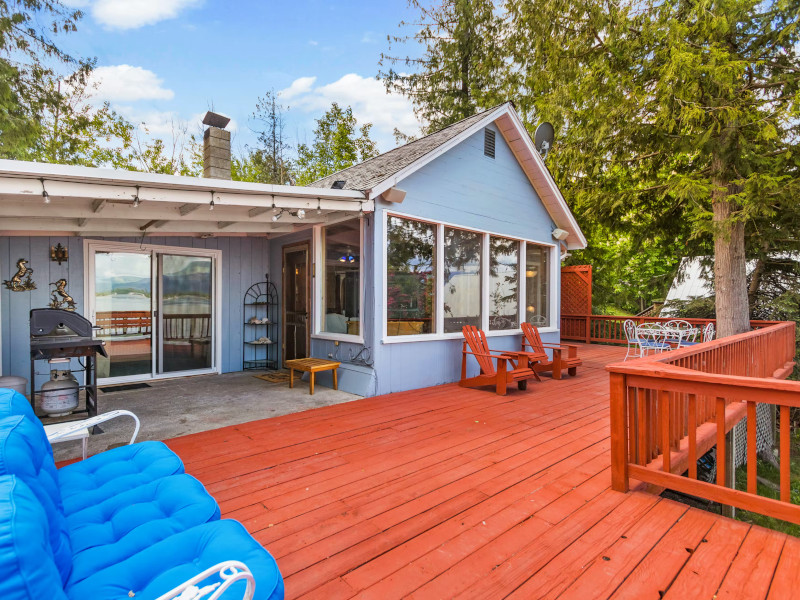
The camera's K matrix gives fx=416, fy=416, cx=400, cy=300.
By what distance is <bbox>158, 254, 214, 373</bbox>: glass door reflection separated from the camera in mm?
5930

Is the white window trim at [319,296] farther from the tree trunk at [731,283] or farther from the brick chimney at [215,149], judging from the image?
the tree trunk at [731,283]

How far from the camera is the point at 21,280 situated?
4.80 m

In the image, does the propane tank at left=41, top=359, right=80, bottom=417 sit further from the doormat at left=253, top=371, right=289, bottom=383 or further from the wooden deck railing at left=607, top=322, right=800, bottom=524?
the wooden deck railing at left=607, top=322, right=800, bottom=524

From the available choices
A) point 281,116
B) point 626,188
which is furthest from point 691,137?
point 281,116

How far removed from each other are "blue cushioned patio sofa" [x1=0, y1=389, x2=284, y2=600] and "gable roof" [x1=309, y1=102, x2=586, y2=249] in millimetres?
3736

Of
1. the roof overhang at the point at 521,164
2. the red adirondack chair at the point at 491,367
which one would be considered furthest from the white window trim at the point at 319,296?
the red adirondack chair at the point at 491,367

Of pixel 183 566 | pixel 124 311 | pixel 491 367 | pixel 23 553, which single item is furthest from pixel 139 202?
pixel 491 367

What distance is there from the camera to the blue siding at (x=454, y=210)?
515 cm

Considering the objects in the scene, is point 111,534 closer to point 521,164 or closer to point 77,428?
point 77,428

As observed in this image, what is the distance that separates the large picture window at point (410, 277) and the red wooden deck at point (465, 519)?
174cm

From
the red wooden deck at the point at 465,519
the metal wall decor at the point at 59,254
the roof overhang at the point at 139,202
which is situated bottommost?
the red wooden deck at the point at 465,519

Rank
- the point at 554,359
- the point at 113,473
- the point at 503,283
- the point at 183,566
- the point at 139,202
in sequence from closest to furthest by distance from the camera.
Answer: the point at 183,566 → the point at 113,473 → the point at 139,202 → the point at 554,359 → the point at 503,283

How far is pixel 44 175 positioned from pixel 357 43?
1317 cm

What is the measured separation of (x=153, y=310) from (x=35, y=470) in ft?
16.4
